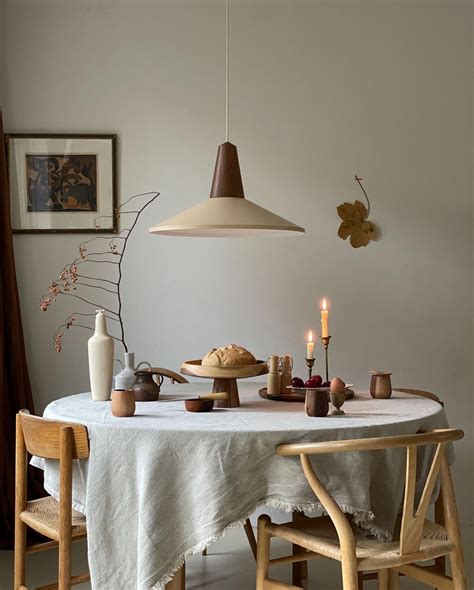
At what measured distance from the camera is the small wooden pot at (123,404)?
112 inches

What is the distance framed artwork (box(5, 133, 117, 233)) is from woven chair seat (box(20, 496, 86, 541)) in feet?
5.56

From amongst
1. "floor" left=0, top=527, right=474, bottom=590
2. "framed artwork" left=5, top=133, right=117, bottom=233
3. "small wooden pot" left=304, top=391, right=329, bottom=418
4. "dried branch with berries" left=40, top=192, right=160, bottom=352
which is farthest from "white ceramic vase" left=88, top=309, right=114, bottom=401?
"framed artwork" left=5, top=133, right=117, bottom=233

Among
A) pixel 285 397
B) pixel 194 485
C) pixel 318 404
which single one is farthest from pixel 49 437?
pixel 285 397

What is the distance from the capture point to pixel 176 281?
14.7 feet

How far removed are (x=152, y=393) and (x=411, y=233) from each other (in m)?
1.90

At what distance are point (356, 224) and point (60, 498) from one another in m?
2.39

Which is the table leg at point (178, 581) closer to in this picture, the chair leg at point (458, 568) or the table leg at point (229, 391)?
the table leg at point (229, 391)

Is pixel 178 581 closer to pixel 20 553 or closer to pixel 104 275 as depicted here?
pixel 20 553

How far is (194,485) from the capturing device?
2.63m

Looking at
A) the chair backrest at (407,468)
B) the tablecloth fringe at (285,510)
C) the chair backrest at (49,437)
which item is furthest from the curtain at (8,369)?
the chair backrest at (407,468)

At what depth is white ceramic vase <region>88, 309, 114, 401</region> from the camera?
320 centimetres

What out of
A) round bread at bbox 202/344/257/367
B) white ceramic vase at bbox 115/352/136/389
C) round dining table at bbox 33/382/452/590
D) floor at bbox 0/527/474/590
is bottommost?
floor at bbox 0/527/474/590

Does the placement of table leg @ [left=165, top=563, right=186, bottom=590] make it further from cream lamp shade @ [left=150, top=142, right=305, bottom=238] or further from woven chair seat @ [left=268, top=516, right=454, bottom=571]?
cream lamp shade @ [left=150, top=142, right=305, bottom=238]

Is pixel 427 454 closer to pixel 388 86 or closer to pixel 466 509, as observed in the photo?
pixel 466 509
